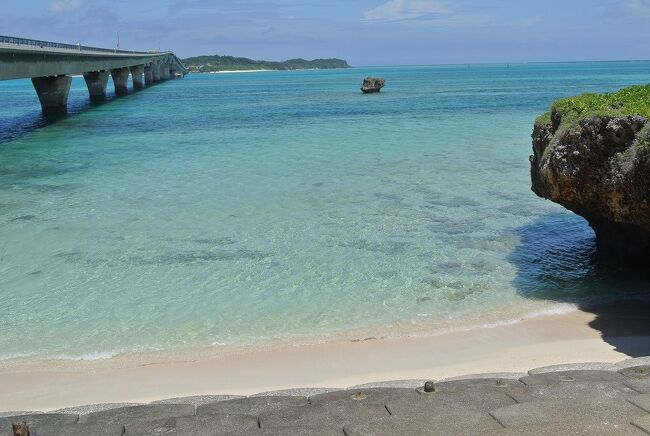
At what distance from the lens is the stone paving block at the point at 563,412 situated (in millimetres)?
5590

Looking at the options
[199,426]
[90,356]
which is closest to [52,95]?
[90,356]

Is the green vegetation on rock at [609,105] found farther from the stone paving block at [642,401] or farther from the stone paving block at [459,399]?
the stone paving block at [459,399]

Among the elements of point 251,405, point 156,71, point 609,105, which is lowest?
point 251,405

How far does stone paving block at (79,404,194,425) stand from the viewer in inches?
245

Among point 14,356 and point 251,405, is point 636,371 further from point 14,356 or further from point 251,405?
point 14,356

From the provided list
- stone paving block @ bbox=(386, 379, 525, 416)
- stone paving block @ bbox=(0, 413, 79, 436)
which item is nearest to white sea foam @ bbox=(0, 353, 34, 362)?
stone paving block @ bbox=(0, 413, 79, 436)

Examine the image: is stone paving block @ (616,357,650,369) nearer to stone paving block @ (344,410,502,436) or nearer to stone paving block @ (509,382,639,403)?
stone paving block @ (509,382,639,403)

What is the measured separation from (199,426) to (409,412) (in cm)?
193

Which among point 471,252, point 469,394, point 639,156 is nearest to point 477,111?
point 471,252

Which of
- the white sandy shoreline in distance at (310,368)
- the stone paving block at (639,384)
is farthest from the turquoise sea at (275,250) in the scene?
the stone paving block at (639,384)

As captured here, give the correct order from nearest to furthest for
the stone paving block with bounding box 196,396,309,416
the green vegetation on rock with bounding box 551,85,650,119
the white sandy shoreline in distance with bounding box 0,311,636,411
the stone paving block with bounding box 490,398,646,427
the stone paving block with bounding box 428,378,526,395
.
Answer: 1. the stone paving block with bounding box 490,398,646,427
2. the stone paving block with bounding box 196,396,309,416
3. the stone paving block with bounding box 428,378,526,395
4. the white sandy shoreline in distance with bounding box 0,311,636,411
5. the green vegetation on rock with bounding box 551,85,650,119

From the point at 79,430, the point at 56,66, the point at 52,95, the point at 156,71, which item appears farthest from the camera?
the point at 156,71

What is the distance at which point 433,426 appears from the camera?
5.73 meters

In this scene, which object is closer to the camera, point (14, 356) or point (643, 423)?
point (643, 423)
